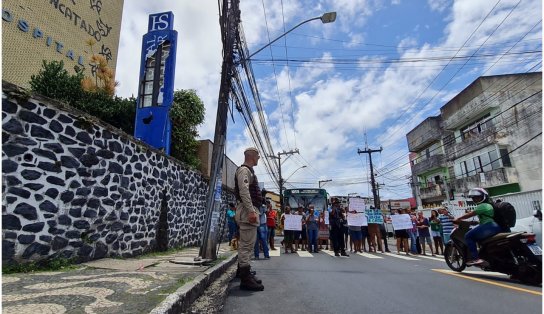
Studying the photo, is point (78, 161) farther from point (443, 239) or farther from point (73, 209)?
point (443, 239)

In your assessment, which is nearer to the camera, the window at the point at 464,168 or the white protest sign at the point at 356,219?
the white protest sign at the point at 356,219

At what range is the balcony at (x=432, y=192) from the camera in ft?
107

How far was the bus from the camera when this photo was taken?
18297 mm

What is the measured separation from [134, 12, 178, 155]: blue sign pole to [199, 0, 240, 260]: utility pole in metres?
4.17

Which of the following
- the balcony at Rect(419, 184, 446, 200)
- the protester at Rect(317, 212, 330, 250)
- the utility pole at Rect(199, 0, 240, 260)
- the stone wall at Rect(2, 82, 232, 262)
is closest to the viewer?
the stone wall at Rect(2, 82, 232, 262)

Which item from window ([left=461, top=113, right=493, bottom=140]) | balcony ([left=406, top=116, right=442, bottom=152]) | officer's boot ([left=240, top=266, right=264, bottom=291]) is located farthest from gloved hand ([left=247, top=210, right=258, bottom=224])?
balcony ([left=406, top=116, right=442, bottom=152])

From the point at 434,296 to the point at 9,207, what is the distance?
5.95 metres

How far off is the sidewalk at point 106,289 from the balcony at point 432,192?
32791 millimetres

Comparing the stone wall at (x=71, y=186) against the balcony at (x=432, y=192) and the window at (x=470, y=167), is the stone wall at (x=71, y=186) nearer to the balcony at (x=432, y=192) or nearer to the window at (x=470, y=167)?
the window at (x=470, y=167)

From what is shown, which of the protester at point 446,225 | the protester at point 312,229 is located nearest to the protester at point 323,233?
the protester at point 312,229

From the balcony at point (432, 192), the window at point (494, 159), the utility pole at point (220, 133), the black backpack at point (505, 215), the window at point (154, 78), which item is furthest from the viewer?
the balcony at point (432, 192)

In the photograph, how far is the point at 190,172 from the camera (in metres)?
10.8

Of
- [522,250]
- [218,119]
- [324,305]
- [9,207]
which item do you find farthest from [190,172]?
[522,250]

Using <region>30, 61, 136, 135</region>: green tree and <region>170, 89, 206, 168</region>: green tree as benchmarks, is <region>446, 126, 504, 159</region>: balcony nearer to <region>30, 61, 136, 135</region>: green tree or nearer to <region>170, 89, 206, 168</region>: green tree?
<region>170, 89, 206, 168</region>: green tree
